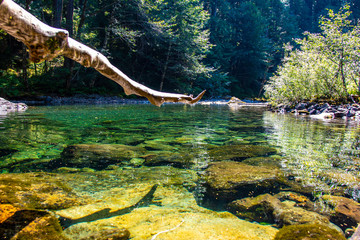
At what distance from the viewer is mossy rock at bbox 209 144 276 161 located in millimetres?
3689

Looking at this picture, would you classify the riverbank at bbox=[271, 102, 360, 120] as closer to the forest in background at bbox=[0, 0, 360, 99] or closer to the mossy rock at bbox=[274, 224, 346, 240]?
the forest in background at bbox=[0, 0, 360, 99]

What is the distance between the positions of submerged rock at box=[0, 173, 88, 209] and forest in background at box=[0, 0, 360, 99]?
14330mm

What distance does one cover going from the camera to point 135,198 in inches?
89.7

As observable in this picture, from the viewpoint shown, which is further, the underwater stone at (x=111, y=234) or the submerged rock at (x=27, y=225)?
the underwater stone at (x=111, y=234)

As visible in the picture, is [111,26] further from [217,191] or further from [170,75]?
[217,191]

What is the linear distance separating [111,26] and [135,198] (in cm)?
1922

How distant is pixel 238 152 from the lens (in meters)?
3.96

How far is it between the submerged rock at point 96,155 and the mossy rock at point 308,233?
2.39 m

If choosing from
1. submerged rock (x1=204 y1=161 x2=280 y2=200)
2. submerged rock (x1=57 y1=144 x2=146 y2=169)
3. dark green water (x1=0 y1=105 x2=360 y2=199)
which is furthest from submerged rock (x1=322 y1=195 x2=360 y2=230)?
submerged rock (x1=57 y1=144 x2=146 y2=169)

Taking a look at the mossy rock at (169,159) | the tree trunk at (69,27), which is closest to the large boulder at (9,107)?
the tree trunk at (69,27)

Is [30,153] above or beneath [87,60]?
beneath

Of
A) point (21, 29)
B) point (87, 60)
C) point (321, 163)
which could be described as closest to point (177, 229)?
point (87, 60)

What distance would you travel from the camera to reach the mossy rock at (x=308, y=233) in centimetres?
153

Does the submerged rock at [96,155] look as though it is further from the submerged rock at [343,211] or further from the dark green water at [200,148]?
the submerged rock at [343,211]
